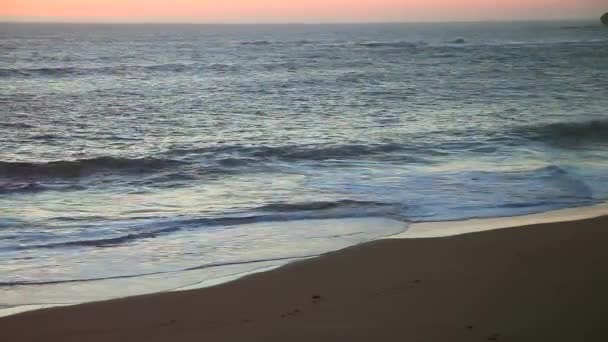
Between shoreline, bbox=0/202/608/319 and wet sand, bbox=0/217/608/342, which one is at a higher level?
wet sand, bbox=0/217/608/342

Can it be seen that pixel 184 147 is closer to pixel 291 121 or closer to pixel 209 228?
pixel 291 121

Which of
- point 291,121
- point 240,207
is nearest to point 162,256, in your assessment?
point 240,207

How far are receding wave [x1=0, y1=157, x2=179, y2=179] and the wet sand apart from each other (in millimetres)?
6806

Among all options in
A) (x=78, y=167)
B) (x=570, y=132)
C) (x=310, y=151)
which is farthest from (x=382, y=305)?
(x=570, y=132)

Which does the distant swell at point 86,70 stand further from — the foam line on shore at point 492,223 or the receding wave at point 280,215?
the foam line on shore at point 492,223

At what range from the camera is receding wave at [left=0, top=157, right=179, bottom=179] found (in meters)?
12.1

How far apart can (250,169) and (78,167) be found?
3.05 meters

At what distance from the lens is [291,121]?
1845 centimetres

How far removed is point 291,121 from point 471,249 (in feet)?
39.5

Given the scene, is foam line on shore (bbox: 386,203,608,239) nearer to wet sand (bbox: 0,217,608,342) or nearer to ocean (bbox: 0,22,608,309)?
ocean (bbox: 0,22,608,309)

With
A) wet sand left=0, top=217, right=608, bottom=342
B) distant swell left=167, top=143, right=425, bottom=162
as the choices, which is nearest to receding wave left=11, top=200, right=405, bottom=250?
wet sand left=0, top=217, right=608, bottom=342

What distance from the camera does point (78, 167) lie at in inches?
493

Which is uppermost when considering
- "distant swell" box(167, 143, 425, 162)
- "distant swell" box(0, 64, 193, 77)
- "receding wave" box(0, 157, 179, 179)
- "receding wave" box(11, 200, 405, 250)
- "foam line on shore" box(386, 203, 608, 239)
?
"distant swell" box(0, 64, 193, 77)

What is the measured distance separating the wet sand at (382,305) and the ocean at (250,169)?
1.98ft
